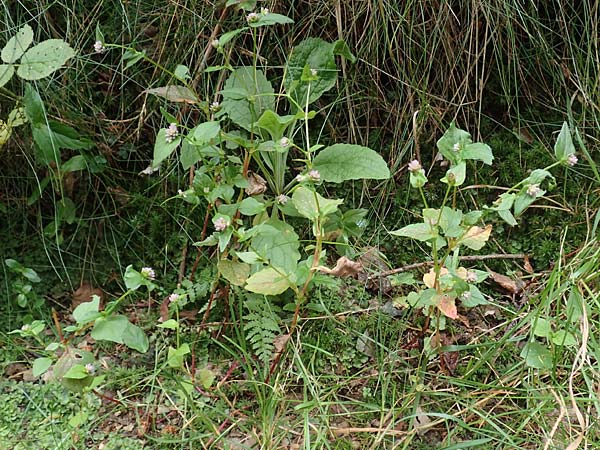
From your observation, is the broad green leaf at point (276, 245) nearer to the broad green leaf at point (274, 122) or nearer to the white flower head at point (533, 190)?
the broad green leaf at point (274, 122)

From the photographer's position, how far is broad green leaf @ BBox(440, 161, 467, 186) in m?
1.15

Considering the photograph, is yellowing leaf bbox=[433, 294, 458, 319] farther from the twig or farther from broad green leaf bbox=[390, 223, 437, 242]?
the twig

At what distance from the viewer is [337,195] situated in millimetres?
1688

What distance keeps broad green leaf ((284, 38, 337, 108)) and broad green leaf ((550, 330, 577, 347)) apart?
0.69 m

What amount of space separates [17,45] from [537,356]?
1.23 m

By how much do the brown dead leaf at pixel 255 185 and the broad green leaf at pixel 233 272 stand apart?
0.53 feet

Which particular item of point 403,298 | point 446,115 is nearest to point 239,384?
point 403,298

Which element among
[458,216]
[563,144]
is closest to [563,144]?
[563,144]

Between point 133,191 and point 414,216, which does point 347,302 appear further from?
point 133,191

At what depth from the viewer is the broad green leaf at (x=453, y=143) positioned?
1219 mm

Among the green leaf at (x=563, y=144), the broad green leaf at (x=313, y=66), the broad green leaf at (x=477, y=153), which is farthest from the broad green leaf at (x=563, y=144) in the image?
the broad green leaf at (x=313, y=66)

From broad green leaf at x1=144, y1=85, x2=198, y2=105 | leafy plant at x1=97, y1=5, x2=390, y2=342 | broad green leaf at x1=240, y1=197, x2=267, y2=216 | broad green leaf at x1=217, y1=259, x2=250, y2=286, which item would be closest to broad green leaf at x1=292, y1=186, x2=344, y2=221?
leafy plant at x1=97, y1=5, x2=390, y2=342

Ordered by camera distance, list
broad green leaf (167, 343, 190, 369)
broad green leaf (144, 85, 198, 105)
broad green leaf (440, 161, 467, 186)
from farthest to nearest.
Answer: broad green leaf (144, 85, 198, 105), broad green leaf (167, 343, 190, 369), broad green leaf (440, 161, 467, 186)

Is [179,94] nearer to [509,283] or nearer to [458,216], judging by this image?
[458,216]
